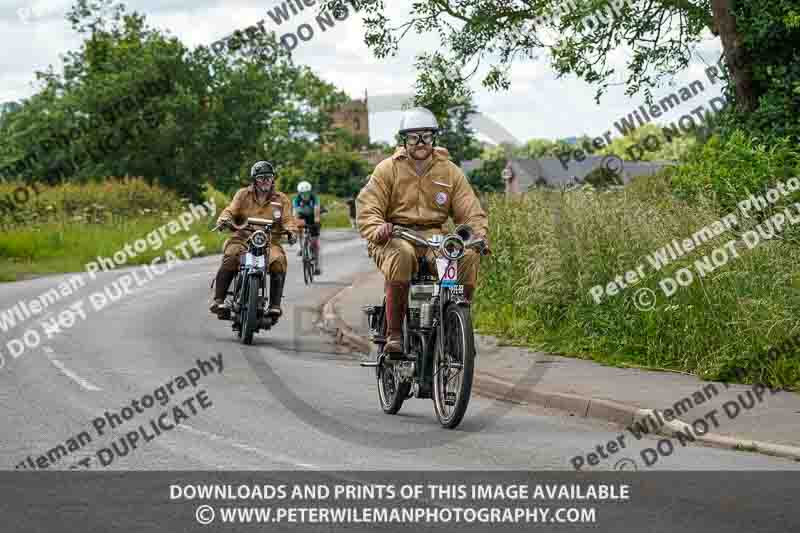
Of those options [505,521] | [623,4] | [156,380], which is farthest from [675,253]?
[623,4]

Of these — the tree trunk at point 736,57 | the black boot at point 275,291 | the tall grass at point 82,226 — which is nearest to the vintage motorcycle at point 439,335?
the black boot at point 275,291

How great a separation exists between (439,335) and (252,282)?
6659 millimetres

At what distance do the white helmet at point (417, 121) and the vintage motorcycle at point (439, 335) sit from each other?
0.80 meters

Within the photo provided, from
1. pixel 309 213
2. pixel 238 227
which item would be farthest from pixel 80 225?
pixel 238 227

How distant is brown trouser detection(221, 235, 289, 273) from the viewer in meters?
16.5

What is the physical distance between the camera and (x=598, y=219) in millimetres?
15195

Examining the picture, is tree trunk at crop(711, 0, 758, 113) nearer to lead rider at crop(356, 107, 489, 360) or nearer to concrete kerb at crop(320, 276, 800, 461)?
concrete kerb at crop(320, 276, 800, 461)

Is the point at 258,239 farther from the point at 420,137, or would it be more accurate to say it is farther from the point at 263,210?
the point at 420,137

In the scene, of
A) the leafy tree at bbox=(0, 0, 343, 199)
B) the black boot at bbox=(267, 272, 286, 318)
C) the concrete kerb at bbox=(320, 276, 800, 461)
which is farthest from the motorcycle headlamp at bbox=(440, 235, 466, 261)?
the leafy tree at bbox=(0, 0, 343, 199)

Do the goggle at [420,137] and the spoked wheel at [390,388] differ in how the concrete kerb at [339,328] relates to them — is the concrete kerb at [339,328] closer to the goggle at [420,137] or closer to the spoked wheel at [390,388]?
the spoked wheel at [390,388]

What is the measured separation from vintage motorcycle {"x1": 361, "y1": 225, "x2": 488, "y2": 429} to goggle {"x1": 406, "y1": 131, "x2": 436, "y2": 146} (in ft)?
2.40

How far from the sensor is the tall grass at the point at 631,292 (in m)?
11.7

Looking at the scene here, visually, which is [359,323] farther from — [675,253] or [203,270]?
[203,270]

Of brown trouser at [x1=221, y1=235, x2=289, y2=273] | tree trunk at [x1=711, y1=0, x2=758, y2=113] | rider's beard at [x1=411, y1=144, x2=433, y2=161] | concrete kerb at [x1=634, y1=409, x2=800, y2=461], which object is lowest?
concrete kerb at [x1=634, y1=409, x2=800, y2=461]
